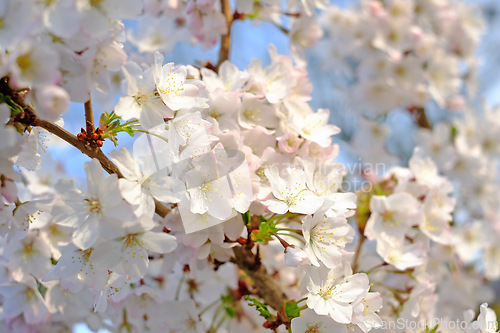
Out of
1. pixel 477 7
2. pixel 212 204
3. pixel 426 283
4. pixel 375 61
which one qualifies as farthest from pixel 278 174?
pixel 477 7

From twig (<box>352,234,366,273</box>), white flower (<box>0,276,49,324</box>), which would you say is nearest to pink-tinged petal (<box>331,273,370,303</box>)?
twig (<box>352,234,366,273</box>)

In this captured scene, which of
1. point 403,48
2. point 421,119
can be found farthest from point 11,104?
point 421,119

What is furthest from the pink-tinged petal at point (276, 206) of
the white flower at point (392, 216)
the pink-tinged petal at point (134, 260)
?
the white flower at point (392, 216)

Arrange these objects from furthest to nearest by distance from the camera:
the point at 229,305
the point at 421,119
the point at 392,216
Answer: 1. the point at 421,119
2. the point at 229,305
3. the point at 392,216

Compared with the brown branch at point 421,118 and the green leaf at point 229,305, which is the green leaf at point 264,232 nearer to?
the green leaf at point 229,305

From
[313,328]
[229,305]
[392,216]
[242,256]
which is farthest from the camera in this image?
[229,305]

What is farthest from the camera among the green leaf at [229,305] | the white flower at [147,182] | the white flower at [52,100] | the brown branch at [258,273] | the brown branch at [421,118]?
the brown branch at [421,118]

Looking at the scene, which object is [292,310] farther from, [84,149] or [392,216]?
[84,149]

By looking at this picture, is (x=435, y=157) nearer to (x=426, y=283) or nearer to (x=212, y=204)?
(x=426, y=283)

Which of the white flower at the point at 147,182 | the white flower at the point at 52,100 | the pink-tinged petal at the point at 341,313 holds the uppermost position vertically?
the white flower at the point at 52,100
